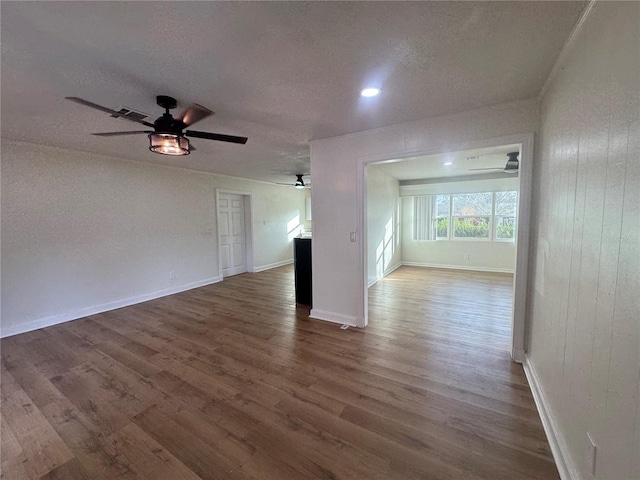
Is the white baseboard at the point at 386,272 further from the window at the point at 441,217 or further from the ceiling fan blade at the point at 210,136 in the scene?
the ceiling fan blade at the point at 210,136

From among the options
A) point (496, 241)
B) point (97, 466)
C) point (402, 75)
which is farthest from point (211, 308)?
point (496, 241)

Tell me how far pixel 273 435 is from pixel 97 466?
3.29 feet

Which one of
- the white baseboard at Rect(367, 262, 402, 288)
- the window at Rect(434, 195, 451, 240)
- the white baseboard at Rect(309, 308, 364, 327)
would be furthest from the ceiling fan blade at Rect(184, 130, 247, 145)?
the window at Rect(434, 195, 451, 240)

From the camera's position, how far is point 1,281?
3191 millimetres

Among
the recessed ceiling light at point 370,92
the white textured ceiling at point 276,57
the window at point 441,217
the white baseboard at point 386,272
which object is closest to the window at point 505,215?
the window at point 441,217

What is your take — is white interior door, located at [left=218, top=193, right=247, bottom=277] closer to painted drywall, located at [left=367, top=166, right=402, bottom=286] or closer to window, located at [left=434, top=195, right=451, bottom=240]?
painted drywall, located at [left=367, top=166, right=402, bottom=286]

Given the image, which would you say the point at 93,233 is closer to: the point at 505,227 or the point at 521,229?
the point at 521,229

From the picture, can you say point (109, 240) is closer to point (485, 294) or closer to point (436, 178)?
point (485, 294)

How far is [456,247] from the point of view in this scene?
666 centimetres

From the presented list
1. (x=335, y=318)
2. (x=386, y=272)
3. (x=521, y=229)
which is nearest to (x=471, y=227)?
(x=386, y=272)

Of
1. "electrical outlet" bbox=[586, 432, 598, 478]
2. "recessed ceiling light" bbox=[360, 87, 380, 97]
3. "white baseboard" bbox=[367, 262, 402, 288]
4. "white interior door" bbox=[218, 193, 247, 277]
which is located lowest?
"white baseboard" bbox=[367, 262, 402, 288]

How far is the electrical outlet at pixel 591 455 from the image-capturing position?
1.11m

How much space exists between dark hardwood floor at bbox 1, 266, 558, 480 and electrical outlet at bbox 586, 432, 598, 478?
37 cm

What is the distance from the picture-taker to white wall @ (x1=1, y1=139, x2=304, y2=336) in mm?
3293
